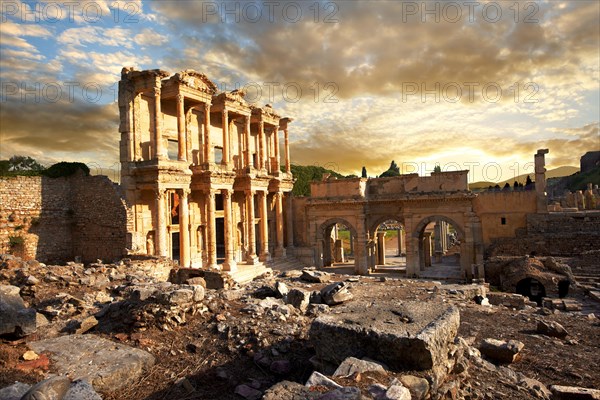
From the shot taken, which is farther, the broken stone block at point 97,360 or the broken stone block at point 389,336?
the broken stone block at point 97,360

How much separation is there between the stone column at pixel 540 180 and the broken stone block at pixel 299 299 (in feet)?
55.8

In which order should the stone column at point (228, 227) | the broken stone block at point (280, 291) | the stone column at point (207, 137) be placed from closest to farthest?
the broken stone block at point (280, 291) → the stone column at point (207, 137) → the stone column at point (228, 227)

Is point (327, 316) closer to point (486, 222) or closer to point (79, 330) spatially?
point (79, 330)

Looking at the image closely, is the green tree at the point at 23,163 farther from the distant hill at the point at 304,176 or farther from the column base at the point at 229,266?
the distant hill at the point at 304,176

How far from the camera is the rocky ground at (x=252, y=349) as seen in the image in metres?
5.05

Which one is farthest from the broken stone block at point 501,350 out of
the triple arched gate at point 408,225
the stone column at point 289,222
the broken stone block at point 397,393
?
the stone column at point 289,222

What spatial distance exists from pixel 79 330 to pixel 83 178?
1298cm

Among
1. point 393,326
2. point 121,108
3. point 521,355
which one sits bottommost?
point 521,355

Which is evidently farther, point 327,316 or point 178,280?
point 178,280

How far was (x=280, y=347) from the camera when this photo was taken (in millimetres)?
6758

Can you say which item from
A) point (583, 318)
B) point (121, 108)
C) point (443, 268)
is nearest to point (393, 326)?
point (583, 318)

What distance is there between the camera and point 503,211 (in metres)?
21.2

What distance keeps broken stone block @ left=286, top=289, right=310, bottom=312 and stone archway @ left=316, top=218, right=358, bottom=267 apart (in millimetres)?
15571

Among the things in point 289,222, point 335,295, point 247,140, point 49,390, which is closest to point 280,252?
point 289,222
